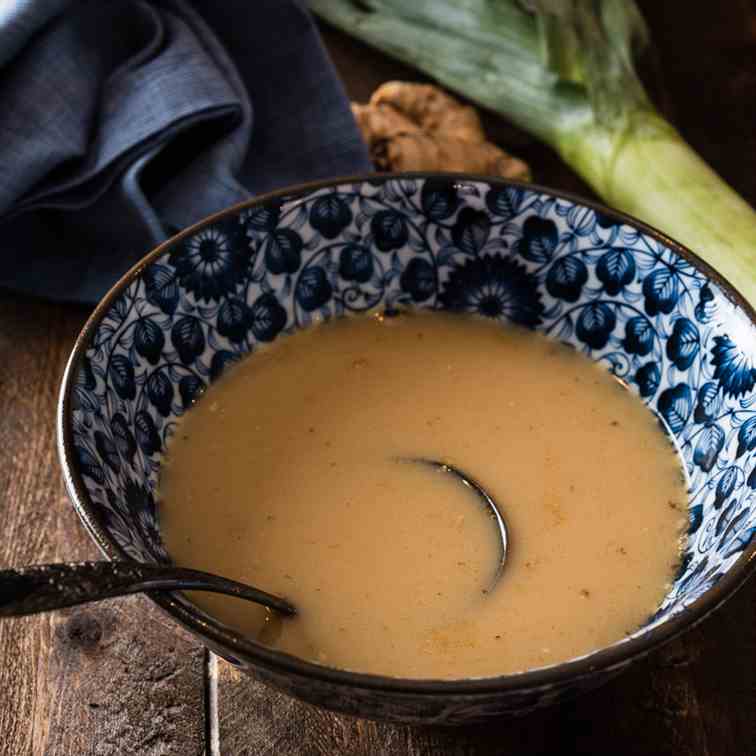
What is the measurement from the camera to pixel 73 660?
95cm

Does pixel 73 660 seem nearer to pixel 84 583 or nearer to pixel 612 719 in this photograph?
pixel 84 583

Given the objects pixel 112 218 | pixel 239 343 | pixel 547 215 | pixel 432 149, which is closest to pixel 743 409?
pixel 547 215

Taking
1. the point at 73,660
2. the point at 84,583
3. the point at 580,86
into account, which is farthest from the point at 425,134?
the point at 84,583

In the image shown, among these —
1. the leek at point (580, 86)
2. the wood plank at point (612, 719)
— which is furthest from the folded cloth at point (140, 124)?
the wood plank at point (612, 719)

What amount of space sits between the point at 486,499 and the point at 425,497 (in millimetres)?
51

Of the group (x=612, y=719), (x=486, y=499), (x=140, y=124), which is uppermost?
(x=140, y=124)

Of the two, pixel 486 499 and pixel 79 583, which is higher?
pixel 79 583

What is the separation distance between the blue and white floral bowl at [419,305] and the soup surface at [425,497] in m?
0.03

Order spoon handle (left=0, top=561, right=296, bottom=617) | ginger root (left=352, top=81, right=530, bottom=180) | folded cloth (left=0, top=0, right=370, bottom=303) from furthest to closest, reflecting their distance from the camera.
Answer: ginger root (left=352, top=81, right=530, bottom=180) < folded cloth (left=0, top=0, right=370, bottom=303) < spoon handle (left=0, top=561, right=296, bottom=617)

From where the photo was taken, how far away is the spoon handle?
0.66 m

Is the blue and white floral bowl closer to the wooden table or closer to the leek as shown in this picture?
the wooden table

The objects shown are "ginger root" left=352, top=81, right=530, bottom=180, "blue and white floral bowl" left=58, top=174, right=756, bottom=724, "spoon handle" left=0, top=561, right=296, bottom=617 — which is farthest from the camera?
"ginger root" left=352, top=81, right=530, bottom=180

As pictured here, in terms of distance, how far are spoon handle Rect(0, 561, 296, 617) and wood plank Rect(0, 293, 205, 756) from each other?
0.58 ft

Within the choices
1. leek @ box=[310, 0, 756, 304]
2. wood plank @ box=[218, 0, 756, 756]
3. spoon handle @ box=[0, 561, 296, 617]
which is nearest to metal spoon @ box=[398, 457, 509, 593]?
wood plank @ box=[218, 0, 756, 756]
